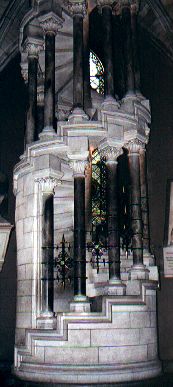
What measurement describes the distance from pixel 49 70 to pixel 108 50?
1296 mm

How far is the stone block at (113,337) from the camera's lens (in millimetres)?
8266

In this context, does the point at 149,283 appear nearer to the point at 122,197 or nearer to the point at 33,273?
the point at 33,273

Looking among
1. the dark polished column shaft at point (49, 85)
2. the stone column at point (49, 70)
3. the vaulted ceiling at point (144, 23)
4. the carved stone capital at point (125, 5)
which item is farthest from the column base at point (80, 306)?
the vaulted ceiling at point (144, 23)

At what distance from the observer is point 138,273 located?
29.8 ft

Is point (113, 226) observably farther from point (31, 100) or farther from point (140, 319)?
point (31, 100)

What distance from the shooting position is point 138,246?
9242 millimetres

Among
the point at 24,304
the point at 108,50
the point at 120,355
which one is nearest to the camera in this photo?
the point at 120,355

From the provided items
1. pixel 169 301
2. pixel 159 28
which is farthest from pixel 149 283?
pixel 159 28

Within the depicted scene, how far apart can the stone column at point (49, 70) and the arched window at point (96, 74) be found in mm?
3823

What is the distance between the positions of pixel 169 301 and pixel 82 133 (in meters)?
4.84

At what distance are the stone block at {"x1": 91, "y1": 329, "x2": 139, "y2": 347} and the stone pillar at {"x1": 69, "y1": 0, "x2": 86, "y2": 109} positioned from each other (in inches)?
170

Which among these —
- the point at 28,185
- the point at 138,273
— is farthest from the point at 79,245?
the point at 28,185

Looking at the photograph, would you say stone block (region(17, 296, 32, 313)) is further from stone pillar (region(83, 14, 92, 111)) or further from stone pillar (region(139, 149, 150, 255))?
stone pillar (region(83, 14, 92, 111))

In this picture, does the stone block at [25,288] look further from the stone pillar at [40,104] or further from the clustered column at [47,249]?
the stone pillar at [40,104]
